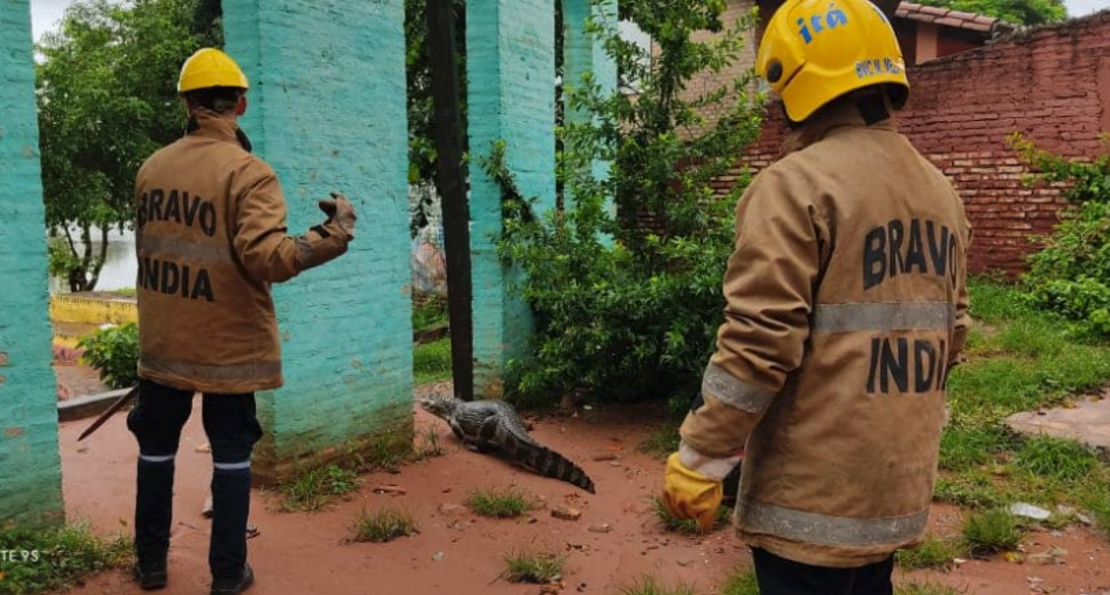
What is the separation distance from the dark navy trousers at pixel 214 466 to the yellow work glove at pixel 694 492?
1811 millimetres

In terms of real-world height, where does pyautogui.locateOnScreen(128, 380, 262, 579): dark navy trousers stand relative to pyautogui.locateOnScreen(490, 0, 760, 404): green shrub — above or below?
below

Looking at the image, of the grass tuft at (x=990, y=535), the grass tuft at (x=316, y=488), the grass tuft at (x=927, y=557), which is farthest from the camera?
the grass tuft at (x=316, y=488)

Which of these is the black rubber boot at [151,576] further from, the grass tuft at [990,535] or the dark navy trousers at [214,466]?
the grass tuft at [990,535]

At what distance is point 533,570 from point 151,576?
4.78ft

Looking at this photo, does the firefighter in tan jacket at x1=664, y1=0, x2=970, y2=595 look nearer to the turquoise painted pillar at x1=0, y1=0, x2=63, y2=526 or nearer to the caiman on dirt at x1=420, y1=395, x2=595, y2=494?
the turquoise painted pillar at x1=0, y1=0, x2=63, y2=526

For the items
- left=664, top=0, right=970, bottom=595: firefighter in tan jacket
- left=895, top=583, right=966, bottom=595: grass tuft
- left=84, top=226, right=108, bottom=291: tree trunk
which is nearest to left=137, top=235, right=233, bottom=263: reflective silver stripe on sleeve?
left=664, top=0, right=970, bottom=595: firefighter in tan jacket

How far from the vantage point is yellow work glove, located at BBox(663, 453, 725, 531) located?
1.92 m

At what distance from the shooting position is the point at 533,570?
139 inches

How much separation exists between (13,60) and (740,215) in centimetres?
281

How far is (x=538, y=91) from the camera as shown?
6.61 m

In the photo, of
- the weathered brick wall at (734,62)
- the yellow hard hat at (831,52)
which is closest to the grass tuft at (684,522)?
the yellow hard hat at (831,52)

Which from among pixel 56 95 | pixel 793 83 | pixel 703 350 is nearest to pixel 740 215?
pixel 793 83

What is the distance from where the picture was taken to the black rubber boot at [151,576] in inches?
125

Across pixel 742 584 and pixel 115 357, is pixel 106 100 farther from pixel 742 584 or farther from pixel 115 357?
pixel 742 584
